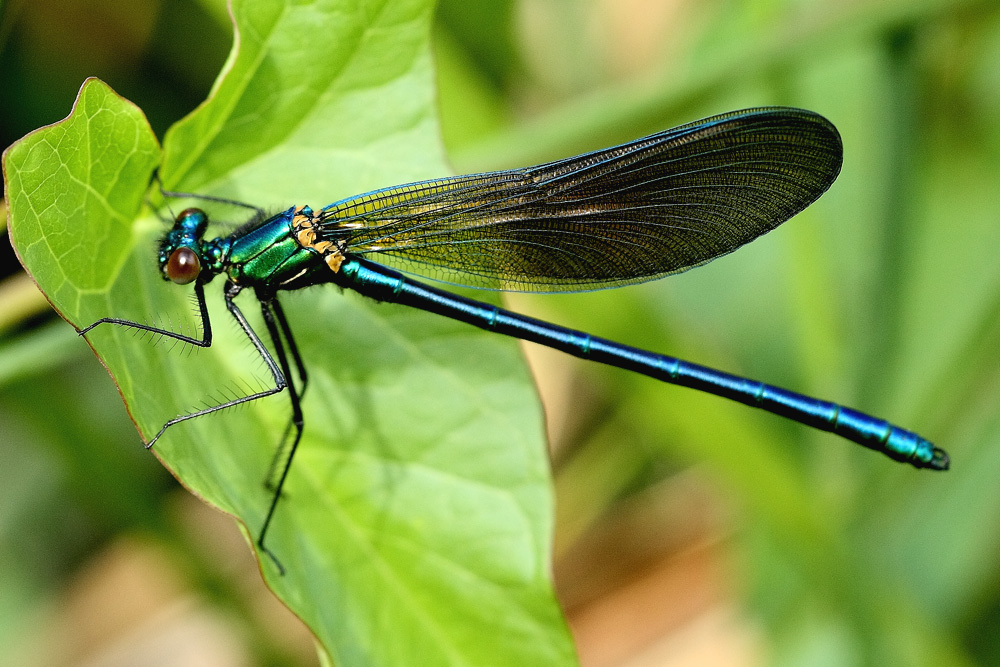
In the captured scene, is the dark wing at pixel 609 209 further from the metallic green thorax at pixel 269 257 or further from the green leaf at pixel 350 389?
the green leaf at pixel 350 389

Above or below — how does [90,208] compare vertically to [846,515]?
above

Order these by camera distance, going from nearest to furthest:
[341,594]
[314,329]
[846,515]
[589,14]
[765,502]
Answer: [341,594] < [314,329] < [765,502] < [846,515] < [589,14]

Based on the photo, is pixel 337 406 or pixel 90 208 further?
pixel 337 406

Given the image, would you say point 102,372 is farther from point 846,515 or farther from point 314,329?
point 846,515

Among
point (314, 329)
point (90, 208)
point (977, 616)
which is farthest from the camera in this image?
point (977, 616)

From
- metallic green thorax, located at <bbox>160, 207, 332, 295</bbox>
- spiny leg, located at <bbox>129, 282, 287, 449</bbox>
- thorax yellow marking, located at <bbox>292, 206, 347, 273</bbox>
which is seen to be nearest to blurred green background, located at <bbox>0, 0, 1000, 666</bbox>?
thorax yellow marking, located at <bbox>292, 206, 347, 273</bbox>

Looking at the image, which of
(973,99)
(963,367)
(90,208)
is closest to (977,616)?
(963,367)

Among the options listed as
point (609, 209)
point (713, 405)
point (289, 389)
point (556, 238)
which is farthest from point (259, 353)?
point (713, 405)

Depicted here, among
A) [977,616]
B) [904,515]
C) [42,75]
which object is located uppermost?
[42,75]

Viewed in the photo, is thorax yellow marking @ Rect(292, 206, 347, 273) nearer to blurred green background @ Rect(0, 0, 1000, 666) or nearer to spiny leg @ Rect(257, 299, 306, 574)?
spiny leg @ Rect(257, 299, 306, 574)
